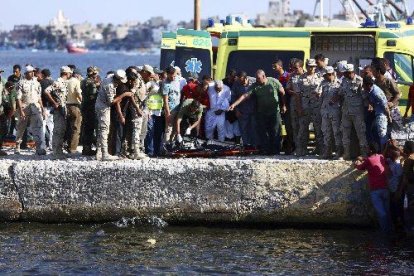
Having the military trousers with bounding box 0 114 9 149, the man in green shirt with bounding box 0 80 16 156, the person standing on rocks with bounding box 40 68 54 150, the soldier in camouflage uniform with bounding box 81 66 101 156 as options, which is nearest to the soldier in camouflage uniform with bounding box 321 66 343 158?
the soldier in camouflage uniform with bounding box 81 66 101 156

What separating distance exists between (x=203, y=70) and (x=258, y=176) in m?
5.34

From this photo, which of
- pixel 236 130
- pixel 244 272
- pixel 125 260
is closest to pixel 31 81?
pixel 236 130

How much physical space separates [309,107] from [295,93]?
0.29m

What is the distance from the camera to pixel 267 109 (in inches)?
735

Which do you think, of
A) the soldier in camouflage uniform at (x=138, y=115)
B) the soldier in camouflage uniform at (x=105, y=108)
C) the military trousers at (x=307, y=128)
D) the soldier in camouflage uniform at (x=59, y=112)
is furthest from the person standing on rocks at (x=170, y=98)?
the military trousers at (x=307, y=128)

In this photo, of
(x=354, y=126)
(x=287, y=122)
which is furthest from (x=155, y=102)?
(x=354, y=126)

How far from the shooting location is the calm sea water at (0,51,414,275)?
15203 mm

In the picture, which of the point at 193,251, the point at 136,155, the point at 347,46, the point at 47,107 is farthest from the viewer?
the point at 47,107

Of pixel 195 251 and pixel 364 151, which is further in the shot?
pixel 364 151

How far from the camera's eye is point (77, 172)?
1719 centimetres

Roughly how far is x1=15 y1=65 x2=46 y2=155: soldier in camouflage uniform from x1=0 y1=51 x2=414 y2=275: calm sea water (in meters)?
1.96

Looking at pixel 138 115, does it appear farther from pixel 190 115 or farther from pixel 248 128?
pixel 248 128

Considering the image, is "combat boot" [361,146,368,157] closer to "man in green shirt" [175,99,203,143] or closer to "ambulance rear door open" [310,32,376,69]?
"man in green shirt" [175,99,203,143]

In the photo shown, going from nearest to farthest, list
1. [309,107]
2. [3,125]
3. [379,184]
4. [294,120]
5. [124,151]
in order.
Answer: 1. [379,184]
2. [124,151]
3. [309,107]
4. [294,120]
5. [3,125]
